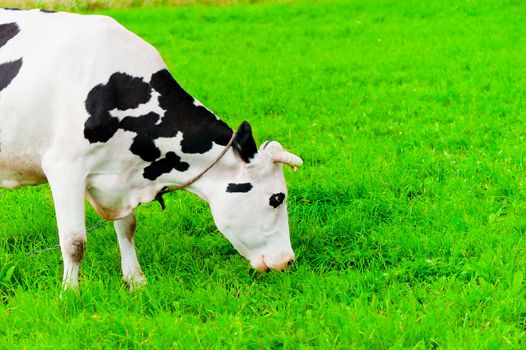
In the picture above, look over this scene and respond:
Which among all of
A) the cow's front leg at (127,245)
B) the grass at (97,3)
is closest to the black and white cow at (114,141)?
the cow's front leg at (127,245)

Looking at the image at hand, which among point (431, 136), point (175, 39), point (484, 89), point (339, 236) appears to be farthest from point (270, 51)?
point (339, 236)

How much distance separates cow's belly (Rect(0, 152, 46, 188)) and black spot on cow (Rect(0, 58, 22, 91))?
433mm

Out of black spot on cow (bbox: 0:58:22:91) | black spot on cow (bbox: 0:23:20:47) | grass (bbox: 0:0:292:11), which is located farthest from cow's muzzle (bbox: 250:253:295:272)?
grass (bbox: 0:0:292:11)

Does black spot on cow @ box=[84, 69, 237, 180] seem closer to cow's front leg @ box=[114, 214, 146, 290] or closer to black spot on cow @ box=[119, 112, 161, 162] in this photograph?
black spot on cow @ box=[119, 112, 161, 162]

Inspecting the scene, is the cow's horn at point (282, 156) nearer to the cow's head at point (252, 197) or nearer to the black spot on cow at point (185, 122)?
the cow's head at point (252, 197)

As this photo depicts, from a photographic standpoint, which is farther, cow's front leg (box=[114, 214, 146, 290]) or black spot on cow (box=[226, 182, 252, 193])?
cow's front leg (box=[114, 214, 146, 290])

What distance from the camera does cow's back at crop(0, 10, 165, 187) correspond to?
14.5ft

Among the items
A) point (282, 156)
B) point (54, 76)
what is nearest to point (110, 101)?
point (54, 76)

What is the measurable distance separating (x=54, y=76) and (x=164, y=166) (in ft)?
2.71

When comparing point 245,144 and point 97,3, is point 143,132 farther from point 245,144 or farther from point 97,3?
point 97,3

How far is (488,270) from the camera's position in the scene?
4672mm

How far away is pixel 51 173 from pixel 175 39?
30.5 feet

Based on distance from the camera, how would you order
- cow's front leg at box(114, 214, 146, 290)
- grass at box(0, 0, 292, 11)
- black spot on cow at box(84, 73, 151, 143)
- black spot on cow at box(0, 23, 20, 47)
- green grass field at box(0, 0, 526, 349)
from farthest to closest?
1. grass at box(0, 0, 292, 11)
2. cow's front leg at box(114, 214, 146, 290)
3. black spot on cow at box(0, 23, 20, 47)
4. black spot on cow at box(84, 73, 151, 143)
5. green grass field at box(0, 0, 526, 349)

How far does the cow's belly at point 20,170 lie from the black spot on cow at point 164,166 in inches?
26.0
